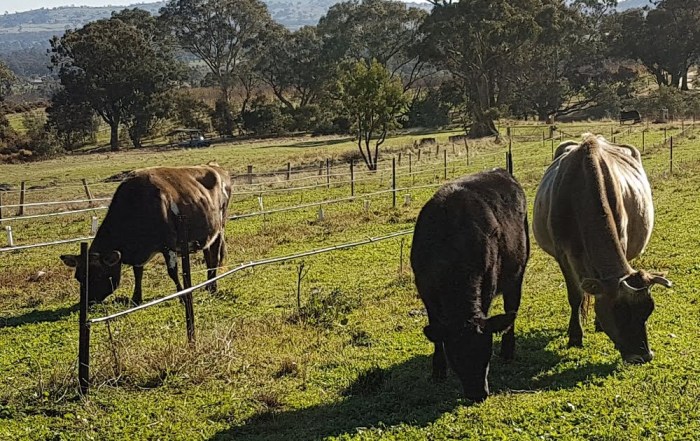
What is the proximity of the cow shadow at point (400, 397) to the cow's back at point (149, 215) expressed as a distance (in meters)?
4.58

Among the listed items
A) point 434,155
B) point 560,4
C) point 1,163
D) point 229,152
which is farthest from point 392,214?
point 560,4

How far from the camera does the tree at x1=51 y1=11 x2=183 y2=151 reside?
53.5 metres

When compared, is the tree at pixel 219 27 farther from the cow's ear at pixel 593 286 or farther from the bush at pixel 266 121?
the cow's ear at pixel 593 286

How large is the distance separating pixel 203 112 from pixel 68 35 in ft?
44.5

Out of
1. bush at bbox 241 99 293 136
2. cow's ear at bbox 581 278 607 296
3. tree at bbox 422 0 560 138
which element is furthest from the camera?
bush at bbox 241 99 293 136

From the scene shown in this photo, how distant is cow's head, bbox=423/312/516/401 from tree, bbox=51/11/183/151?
172 feet

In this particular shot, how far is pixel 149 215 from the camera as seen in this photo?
10.3 metres

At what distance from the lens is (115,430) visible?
609 cm

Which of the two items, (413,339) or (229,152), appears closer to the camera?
(413,339)

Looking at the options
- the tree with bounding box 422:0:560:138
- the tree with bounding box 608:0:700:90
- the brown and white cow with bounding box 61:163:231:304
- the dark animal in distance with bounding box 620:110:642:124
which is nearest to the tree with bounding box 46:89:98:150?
the tree with bounding box 422:0:560:138

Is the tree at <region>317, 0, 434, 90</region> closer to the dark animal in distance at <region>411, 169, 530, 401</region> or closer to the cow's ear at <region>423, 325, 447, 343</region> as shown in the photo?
the dark animal in distance at <region>411, 169, 530, 401</region>

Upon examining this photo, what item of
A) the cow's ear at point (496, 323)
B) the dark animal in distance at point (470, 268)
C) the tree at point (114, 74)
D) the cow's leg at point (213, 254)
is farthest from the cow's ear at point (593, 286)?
the tree at point (114, 74)

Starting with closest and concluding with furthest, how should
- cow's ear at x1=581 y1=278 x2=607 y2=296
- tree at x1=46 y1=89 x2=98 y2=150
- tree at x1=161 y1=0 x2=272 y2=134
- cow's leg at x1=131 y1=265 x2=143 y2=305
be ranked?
cow's ear at x1=581 y1=278 x2=607 y2=296
cow's leg at x1=131 y1=265 x2=143 y2=305
tree at x1=46 y1=89 x2=98 y2=150
tree at x1=161 y1=0 x2=272 y2=134

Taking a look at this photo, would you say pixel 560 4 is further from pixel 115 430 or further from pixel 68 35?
pixel 115 430
